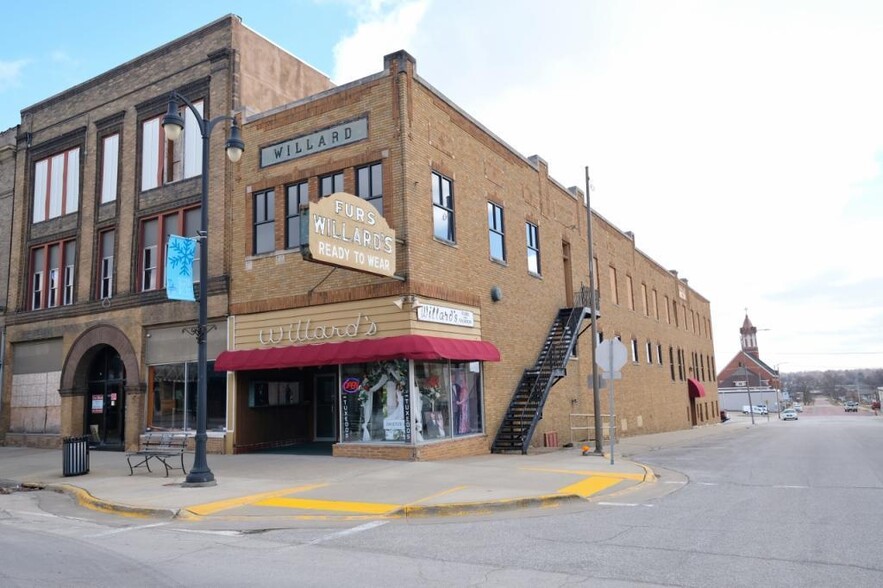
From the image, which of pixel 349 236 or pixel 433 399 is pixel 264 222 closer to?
pixel 349 236

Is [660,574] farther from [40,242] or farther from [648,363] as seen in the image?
[648,363]

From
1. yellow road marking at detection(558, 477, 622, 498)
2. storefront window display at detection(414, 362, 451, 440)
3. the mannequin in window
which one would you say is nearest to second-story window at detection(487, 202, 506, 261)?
the mannequin in window

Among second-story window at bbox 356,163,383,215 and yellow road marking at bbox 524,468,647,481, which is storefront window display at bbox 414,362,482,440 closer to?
yellow road marking at bbox 524,468,647,481

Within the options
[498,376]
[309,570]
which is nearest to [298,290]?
[498,376]

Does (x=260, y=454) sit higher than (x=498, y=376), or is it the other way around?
(x=498, y=376)

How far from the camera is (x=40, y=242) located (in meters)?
25.0

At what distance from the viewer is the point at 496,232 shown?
2072 cm

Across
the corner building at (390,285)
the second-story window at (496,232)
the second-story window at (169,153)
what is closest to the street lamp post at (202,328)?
the corner building at (390,285)

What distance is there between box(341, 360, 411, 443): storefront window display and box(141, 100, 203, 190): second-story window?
9021 mm

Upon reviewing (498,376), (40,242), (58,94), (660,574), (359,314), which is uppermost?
(58,94)

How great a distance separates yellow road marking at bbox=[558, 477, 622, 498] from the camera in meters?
10.8

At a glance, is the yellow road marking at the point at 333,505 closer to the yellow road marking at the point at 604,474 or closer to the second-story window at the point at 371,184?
the yellow road marking at the point at 604,474

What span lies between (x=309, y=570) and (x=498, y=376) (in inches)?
523

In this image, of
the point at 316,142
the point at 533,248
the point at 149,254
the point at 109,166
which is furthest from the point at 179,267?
the point at 533,248
